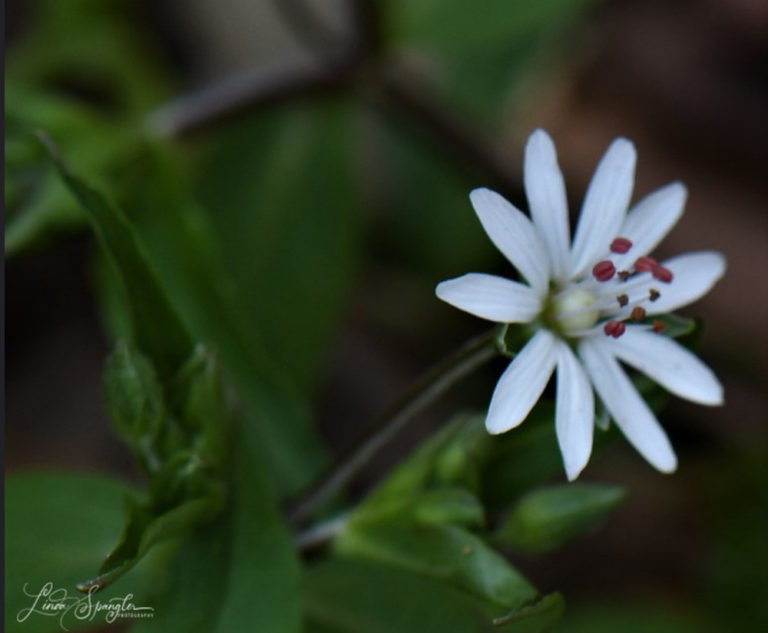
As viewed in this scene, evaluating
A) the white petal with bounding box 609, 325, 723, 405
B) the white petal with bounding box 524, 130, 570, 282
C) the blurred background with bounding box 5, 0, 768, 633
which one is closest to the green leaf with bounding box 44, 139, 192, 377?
the blurred background with bounding box 5, 0, 768, 633

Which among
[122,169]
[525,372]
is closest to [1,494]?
[122,169]

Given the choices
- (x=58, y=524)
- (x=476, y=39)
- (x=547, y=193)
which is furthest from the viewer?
(x=476, y=39)

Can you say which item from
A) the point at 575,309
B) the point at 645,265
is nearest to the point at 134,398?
the point at 575,309

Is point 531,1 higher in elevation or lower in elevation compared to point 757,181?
higher

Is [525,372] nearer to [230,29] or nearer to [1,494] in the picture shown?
[1,494]

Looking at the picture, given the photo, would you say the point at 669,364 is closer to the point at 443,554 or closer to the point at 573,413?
the point at 573,413

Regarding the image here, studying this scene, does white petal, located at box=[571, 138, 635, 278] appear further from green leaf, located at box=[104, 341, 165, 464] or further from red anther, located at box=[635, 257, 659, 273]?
green leaf, located at box=[104, 341, 165, 464]
